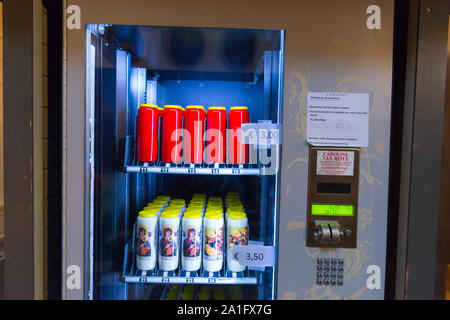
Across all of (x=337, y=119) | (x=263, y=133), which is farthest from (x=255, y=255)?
(x=337, y=119)

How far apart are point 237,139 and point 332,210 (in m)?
0.52

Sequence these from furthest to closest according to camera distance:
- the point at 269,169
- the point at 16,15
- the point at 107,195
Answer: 1. the point at 107,195
2. the point at 269,169
3. the point at 16,15

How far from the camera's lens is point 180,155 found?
4.94ft

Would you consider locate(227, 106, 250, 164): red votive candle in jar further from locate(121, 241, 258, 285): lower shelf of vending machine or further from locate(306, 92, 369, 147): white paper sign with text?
locate(121, 241, 258, 285): lower shelf of vending machine

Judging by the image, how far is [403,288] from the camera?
1256 millimetres

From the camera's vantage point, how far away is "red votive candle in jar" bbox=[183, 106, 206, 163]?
4.88 feet

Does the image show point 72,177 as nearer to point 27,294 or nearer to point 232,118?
point 27,294

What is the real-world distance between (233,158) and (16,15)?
102 centimetres

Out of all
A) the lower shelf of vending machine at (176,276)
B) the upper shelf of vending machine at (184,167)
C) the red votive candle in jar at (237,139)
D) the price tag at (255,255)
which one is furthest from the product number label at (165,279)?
the red votive candle in jar at (237,139)

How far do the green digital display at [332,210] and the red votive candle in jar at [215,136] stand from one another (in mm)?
481

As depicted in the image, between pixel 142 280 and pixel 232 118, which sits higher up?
pixel 232 118

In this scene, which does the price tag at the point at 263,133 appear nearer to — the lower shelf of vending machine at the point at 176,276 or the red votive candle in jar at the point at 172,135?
the red votive candle in jar at the point at 172,135

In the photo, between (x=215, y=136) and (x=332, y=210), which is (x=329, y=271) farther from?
(x=215, y=136)

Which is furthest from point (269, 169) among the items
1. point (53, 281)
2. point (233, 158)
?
point (53, 281)
